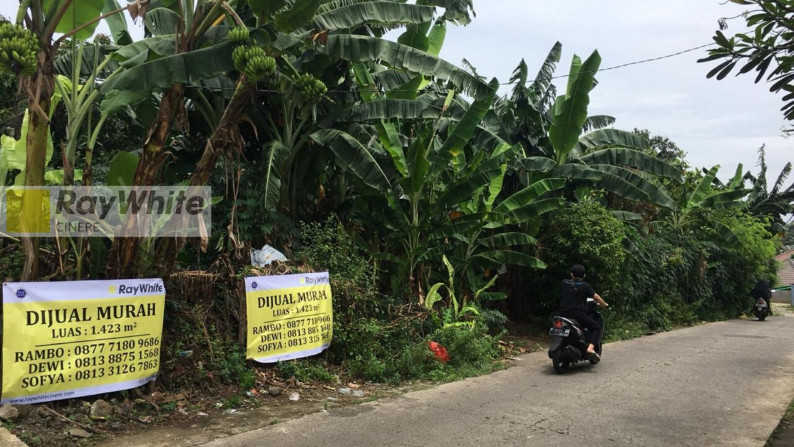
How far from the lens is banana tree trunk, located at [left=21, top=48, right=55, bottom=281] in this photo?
534cm

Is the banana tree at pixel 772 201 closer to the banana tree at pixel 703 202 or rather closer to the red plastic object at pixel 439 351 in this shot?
the banana tree at pixel 703 202

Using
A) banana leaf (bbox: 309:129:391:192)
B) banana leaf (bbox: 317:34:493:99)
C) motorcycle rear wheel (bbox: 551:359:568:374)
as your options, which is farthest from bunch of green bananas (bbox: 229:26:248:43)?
motorcycle rear wheel (bbox: 551:359:568:374)

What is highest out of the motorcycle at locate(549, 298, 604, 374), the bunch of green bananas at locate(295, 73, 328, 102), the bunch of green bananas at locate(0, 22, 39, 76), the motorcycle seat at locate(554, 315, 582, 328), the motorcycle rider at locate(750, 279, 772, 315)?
the bunch of green bananas at locate(295, 73, 328, 102)

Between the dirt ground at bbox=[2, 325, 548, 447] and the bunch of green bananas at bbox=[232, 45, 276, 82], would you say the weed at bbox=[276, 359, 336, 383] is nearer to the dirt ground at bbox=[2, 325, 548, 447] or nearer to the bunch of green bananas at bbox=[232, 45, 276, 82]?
the dirt ground at bbox=[2, 325, 548, 447]

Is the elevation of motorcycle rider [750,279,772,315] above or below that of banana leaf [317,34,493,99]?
below

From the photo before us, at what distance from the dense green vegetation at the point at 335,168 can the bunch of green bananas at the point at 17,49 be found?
0.45 feet

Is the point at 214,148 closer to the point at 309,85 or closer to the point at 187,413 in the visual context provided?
the point at 309,85

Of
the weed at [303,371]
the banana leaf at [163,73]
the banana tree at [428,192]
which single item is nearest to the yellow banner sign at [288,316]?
the weed at [303,371]

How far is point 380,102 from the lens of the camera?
339 inches

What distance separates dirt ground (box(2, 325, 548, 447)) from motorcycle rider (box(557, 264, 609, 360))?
7.70ft

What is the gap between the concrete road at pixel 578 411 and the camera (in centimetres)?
497

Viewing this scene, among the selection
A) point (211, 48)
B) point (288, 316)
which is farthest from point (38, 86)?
point (288, 316)

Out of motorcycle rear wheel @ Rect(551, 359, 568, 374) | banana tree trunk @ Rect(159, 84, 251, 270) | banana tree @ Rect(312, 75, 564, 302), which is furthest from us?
banana tree @ Rect(312, 75, 564, 302)

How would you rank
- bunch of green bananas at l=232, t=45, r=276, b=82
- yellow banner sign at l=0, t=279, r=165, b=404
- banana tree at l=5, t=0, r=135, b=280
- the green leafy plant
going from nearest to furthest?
yellow banner sign at l=0, t=279, r=165, b=404 < banana tree at l=5, t=0, r=135, b=280 < bunch of green bananas at l=232, t=45, r=276, b=82 < the green leafy plant
